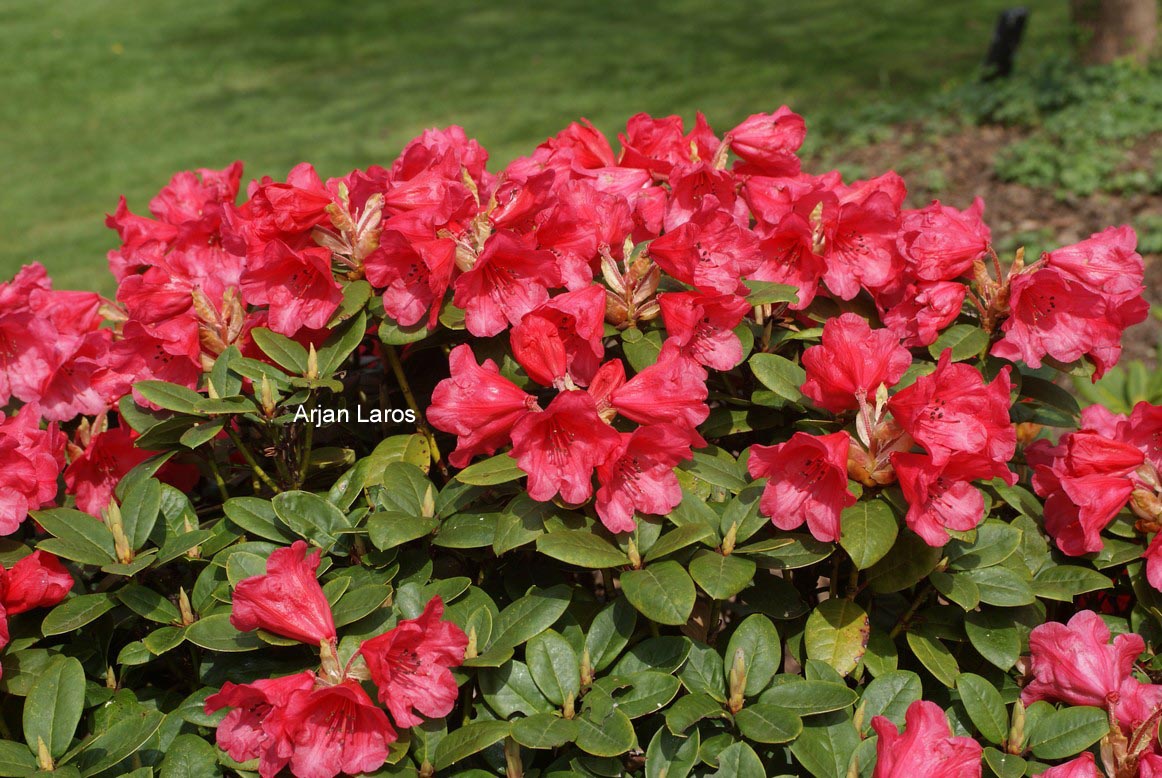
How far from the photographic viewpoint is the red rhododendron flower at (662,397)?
4.87 feet

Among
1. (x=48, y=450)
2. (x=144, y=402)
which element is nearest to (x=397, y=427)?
(x=144, y=402)

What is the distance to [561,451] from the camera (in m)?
1.44

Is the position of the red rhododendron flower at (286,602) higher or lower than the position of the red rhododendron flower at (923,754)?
higher

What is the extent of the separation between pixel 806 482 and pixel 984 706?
0.38m

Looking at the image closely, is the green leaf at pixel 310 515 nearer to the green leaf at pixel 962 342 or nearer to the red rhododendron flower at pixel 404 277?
the red rhododendron flower at pixel 404 277

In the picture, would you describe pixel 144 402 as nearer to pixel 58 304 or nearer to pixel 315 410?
pixel 315 410

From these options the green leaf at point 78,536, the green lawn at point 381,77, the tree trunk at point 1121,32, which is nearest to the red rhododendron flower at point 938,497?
the green leaf at point 78,536

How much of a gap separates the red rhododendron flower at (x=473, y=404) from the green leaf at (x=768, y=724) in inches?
18.7

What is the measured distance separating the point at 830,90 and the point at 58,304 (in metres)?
6.95

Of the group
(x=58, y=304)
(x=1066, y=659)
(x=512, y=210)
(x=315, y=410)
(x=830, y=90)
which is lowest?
(x=830, y=90)

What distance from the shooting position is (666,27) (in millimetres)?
10234

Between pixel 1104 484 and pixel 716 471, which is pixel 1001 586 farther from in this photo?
pixel 716 471

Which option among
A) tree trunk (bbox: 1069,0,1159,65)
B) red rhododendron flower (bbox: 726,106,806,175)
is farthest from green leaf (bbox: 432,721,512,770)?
tree trunk (bbox: 1069,0,1159,65)

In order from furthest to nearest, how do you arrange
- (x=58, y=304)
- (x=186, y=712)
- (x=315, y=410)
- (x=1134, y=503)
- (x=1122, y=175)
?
1. (x=1122, y=175)
2. (x=58, y=304)
3. (x=315, y=410)
4. (x=1134, y=503)
5. (x=186, y=712)
